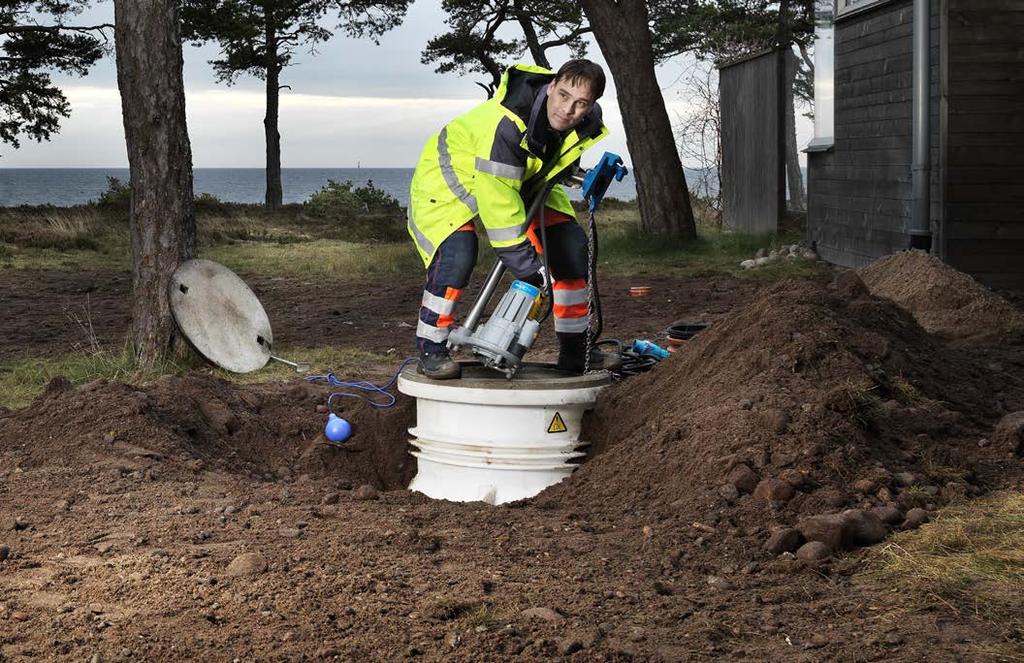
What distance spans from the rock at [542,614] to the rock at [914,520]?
149 centimetres

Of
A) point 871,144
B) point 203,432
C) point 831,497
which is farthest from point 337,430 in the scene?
point 871,144

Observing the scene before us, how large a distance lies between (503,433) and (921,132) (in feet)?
21.6

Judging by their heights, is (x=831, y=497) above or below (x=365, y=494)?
above

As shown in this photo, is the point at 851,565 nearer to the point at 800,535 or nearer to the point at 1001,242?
the point at 800,535

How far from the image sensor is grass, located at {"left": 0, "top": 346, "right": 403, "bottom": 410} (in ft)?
26.0

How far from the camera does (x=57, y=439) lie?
575 centimetres

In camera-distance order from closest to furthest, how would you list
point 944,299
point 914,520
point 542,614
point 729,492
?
point 542,614 → point 914,520 → point 729,492 → point 944,299

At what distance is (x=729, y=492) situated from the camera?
4.53m

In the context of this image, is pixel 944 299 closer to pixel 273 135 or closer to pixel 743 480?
pixel 743 480

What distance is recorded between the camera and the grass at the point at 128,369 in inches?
312

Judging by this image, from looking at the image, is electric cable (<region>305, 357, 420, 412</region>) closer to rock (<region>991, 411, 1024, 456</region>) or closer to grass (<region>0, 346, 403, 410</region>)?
grass (<region>0, 346, 403, 410</region>)

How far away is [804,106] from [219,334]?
Answer: 121 ft

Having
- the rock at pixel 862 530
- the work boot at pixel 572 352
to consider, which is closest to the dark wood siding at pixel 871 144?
the work boot at pixel 572 352

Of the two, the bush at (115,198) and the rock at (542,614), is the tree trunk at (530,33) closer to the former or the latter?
the bush at (115,198)
